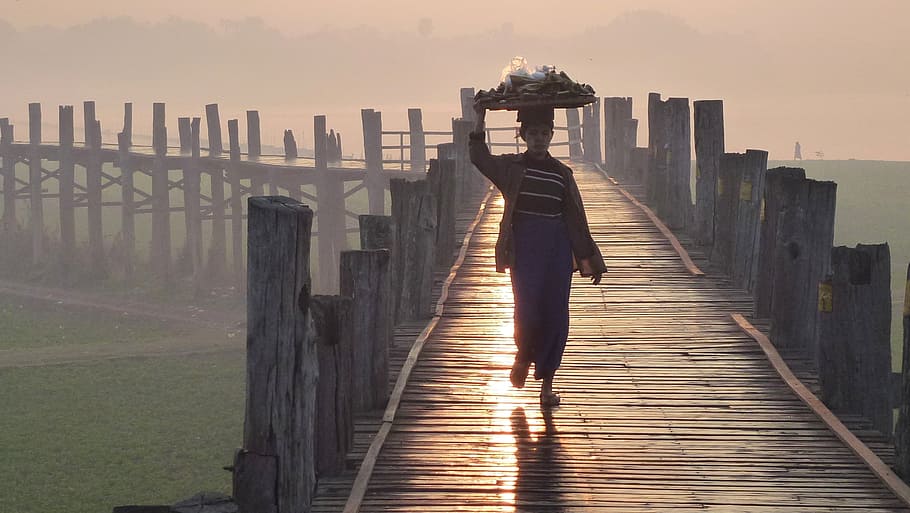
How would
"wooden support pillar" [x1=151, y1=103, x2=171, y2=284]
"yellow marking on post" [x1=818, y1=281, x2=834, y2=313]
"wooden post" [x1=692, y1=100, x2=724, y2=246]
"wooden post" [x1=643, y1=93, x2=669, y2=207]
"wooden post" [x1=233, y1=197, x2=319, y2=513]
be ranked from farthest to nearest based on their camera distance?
"wooden support pillar" [x1=151, y1=103, x2=171, y2=284]
"wooden post" [x1=643, y1=93, x2=669, y2=207]
"wooden post" [x1=692, y1=100, x2=724, y2=246]
"yellow marking on post" [x1=818, y1=281, x2=834, y2=313]
"wooden post" [x1=233, y1=197, x2=319, y2=513]

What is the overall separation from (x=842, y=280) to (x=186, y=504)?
3.71m

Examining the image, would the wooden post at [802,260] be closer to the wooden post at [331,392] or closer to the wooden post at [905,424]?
the wooden post at [905,424]

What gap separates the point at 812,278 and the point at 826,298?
1.18 m

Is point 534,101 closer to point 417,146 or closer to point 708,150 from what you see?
point 708,150

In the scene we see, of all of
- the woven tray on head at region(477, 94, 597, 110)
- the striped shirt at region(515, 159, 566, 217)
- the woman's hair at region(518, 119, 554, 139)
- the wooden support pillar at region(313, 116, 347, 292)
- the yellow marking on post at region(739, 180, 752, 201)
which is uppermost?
the woven tray on head at region(477, 94, 597, 110)

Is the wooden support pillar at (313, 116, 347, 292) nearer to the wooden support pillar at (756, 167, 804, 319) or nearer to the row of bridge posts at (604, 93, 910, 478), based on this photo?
the row of bridge posts at (604, 93, 910, 478)

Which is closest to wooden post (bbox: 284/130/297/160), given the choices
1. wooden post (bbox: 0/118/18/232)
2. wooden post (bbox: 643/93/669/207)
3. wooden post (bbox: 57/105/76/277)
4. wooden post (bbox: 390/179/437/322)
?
wooden post (bbox: 57/105/76/277)

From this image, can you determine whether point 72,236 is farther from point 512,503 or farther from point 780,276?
point 512,503

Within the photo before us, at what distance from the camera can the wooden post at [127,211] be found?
29.6m

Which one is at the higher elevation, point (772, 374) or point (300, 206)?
point (300, 206)

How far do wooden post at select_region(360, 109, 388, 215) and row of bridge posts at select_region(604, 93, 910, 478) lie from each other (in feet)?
45.6

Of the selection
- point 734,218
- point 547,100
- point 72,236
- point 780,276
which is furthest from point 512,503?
point 72,236

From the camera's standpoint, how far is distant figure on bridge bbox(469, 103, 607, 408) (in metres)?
6.95

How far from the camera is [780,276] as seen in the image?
840 cm
